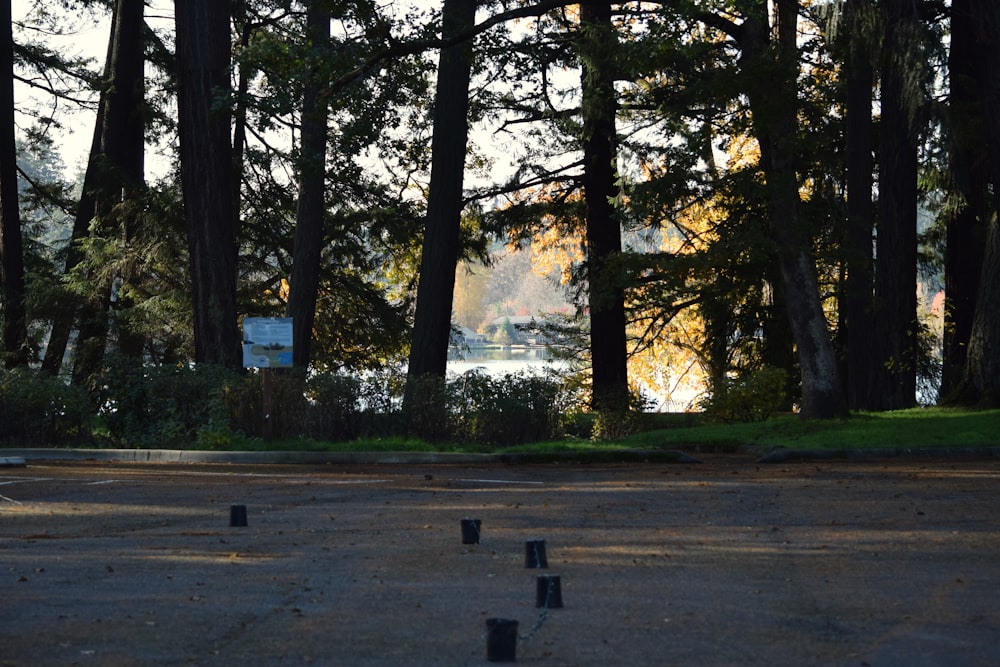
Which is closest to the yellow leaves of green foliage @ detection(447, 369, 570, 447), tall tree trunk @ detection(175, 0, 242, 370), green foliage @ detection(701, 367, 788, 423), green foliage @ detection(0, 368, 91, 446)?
green foliage @ detection(701, 367, 788, 423)

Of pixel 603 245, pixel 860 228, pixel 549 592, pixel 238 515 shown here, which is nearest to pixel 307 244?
pixel 603 245

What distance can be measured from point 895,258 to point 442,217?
9886 mm

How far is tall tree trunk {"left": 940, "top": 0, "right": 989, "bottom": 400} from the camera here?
97.7 ft

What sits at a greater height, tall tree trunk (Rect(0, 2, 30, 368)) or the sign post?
tall tree trunk (Rect(0, 2, 30, 368))

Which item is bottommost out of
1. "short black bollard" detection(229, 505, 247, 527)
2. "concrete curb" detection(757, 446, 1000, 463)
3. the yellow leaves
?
"short black bollard" detection(229, 505, 247, 527)

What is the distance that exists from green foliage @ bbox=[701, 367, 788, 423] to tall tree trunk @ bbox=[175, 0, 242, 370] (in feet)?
31.5

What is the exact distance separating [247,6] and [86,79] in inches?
190

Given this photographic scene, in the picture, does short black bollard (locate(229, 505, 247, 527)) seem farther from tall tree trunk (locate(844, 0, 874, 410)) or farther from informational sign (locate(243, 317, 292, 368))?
tall tree trunk (locate(844, 0, 874, 410))

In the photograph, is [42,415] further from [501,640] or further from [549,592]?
[501,640]

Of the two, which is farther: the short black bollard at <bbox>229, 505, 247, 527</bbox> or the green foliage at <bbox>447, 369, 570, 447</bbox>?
the green foliage at <bbox>447, 369, 570, 447</bbox>

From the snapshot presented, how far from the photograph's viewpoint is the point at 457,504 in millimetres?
14172

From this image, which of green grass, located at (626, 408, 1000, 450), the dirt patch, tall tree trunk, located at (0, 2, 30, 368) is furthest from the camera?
tall tree trunk, located at (0, 2, 30, 368)

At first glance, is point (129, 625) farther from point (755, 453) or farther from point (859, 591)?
point (755, 453)

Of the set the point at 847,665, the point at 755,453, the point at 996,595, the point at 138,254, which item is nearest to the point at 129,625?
the point at 847,665
